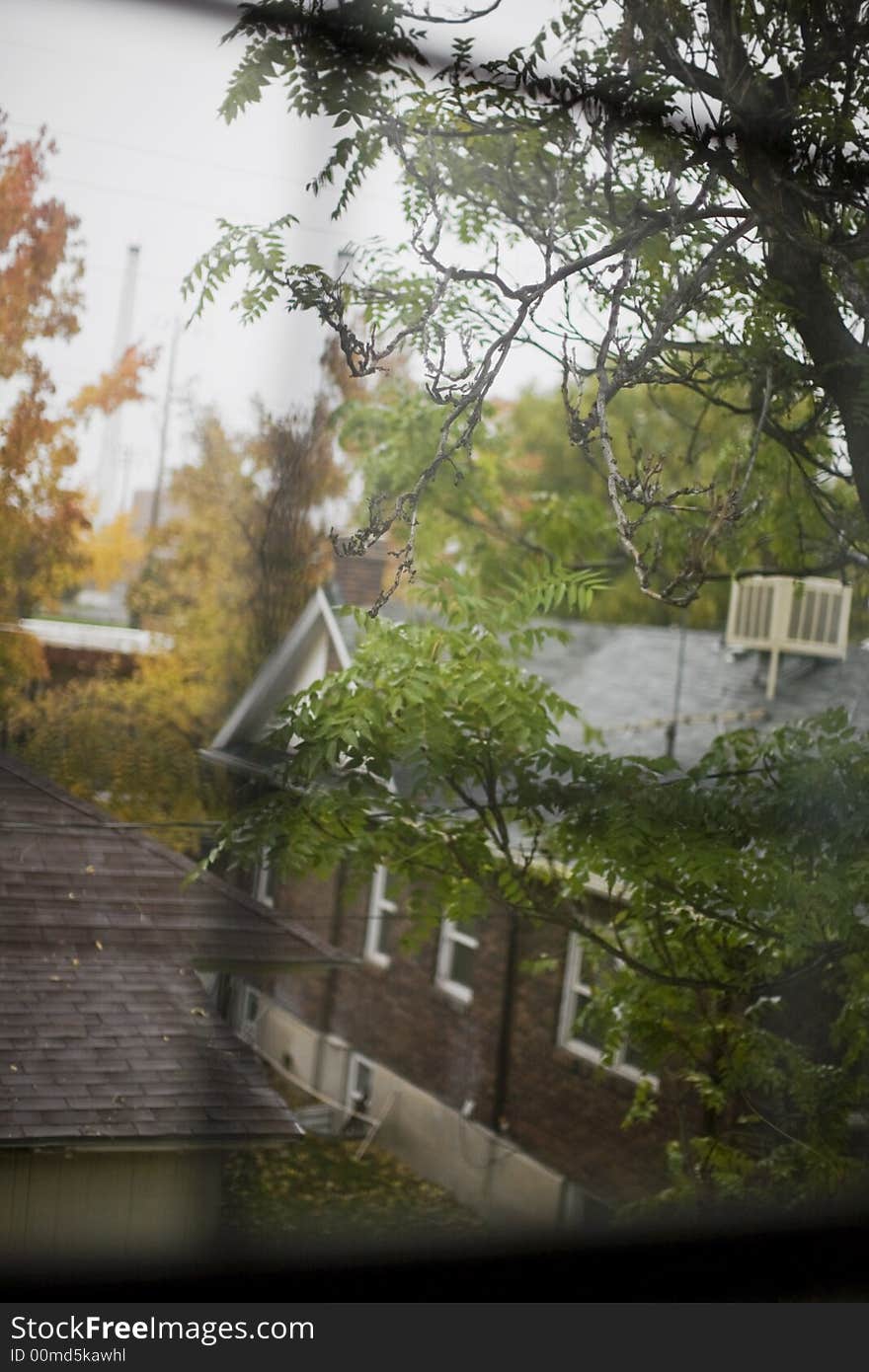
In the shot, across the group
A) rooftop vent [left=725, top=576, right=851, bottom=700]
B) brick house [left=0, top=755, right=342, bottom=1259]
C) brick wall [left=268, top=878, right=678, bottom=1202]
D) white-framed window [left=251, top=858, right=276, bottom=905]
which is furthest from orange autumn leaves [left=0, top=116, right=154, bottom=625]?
rooftop vent [left=725, top=576, right=851, bottom=700]

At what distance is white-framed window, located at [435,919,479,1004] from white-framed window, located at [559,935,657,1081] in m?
0.24

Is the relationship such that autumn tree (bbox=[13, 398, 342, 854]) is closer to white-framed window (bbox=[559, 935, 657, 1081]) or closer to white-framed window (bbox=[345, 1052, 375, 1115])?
white-framed window (bbox=[345, 1052, 375, 1115])

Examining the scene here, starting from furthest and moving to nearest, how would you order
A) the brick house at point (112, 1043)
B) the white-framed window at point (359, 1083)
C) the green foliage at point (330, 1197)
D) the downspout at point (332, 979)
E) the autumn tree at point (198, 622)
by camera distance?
the white-framed window at point (359, 1083) < the downspout at point (332, 979) < the green foliage at point (330, 1197) < the autumn tree at point (198, 622) < the brick house at point (112, 1043)

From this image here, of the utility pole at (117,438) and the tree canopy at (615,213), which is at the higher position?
the tree canopy at (615,213)

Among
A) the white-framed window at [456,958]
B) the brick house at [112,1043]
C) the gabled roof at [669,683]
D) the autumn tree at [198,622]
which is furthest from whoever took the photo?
the gabled roof at [669,683]

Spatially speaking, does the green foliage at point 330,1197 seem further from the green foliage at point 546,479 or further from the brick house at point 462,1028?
the green foliage at point 546,479

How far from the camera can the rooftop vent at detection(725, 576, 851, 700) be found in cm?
319

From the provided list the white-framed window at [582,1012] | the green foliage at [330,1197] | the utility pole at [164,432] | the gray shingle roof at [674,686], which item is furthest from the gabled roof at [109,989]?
the gray shingle roof at [674,686]

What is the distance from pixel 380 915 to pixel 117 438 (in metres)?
1.09

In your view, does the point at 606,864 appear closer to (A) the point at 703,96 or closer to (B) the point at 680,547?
(B) the point at 680,547

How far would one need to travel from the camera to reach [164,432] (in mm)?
2207

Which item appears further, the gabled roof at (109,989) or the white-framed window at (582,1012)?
the white-framed window at (582,1012)

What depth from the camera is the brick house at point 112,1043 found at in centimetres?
204

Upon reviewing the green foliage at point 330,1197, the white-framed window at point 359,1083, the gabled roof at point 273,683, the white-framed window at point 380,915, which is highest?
the gabled roof at point 273,683
